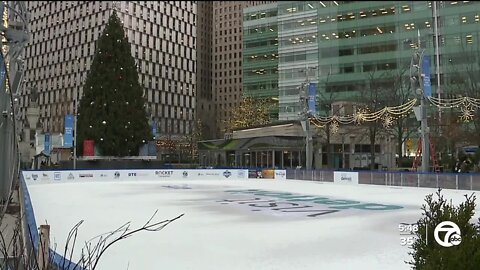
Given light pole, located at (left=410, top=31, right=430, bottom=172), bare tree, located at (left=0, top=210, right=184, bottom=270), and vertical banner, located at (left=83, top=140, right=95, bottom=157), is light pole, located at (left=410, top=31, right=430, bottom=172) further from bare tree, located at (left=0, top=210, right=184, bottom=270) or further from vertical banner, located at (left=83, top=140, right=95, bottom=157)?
vertical banner, located at (left=83, top=140, right=95, bottom=157)

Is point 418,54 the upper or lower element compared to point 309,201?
upper

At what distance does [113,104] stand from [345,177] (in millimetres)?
27683

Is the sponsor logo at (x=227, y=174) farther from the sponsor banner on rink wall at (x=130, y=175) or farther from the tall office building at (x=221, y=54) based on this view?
the tall office building at (x=221, y=54)

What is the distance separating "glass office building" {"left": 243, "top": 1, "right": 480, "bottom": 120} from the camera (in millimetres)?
56344

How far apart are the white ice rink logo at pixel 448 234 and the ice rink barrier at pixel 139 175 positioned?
106 feet

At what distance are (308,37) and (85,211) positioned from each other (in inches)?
2464

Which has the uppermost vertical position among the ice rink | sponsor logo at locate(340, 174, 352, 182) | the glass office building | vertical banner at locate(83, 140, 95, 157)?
the glass office building

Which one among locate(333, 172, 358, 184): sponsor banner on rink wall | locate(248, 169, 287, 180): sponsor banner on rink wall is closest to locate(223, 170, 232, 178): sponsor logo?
locate(248, 169, 287, 180): sponsor banner on rink wall

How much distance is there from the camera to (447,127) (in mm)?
40625

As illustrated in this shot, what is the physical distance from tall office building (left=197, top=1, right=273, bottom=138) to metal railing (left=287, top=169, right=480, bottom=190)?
12733 centimetres

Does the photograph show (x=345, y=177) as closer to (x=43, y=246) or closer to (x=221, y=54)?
(x=43, y=246)

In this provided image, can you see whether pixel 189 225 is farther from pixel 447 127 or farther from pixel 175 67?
pixel 175 67

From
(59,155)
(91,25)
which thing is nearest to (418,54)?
(59,155)

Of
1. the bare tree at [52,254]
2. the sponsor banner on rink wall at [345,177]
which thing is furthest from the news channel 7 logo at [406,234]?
the sponsor banner on rink wall at [345,177]
